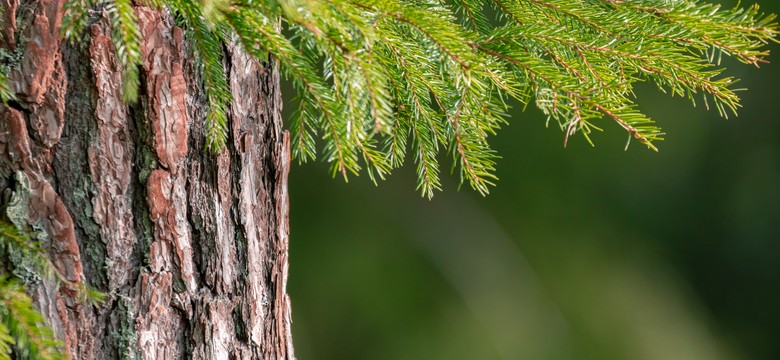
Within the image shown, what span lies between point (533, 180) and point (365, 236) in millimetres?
→ 861

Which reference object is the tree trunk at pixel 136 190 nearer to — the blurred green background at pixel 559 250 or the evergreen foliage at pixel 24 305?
the evergreen foliage at pixel 24 305

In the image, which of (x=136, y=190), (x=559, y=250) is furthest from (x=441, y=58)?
(x=559, y=250)

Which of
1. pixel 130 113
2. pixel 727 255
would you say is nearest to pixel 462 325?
pixel 727 255

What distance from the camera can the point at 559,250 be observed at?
375cm

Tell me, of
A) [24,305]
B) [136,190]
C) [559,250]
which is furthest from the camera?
[559,250]

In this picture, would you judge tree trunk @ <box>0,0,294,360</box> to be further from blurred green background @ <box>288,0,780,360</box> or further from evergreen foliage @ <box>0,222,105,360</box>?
blurred green background @ <box>288,0,780,360</box>

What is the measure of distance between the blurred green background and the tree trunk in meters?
2.70

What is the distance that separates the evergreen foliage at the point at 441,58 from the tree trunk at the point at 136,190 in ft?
0.11

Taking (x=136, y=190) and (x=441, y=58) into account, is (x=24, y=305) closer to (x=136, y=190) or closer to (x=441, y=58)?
(x=136, y=190)

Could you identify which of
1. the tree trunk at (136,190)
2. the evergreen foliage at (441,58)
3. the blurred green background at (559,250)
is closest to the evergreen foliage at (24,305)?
the tree trunk at (136,190)

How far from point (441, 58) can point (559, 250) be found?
124 inches

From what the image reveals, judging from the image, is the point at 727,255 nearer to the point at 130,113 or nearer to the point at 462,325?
the point at 462,325

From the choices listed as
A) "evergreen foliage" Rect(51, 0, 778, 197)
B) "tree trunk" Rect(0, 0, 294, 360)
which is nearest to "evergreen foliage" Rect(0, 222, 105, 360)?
"tree trunk" Rect(0, 0, 294, 360)

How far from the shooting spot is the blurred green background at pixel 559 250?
3.60 metres
